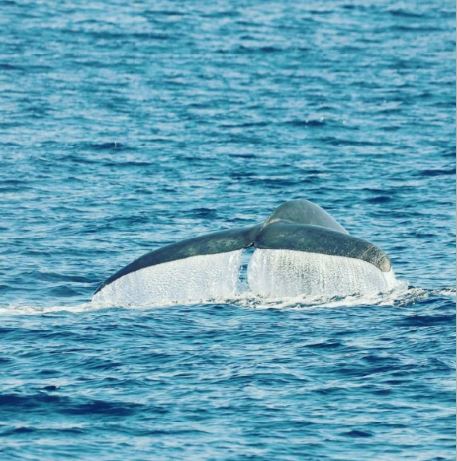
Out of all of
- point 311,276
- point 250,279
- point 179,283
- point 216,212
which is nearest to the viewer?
point 179,283

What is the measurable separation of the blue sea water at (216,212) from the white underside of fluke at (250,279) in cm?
25

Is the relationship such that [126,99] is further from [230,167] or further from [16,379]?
[16,379]

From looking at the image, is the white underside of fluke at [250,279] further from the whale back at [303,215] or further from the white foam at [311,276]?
the whale back at [303,215]

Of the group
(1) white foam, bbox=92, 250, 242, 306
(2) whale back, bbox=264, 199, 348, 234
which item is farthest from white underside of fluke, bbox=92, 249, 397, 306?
(2) whale back, bbox=264, 199, 348, 234

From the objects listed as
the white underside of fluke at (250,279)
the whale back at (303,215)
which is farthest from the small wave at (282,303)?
the whale back at (303,215)

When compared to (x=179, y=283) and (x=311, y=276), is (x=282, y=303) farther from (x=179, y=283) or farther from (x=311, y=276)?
(x=179, y=283)

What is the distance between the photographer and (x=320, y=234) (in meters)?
21.6

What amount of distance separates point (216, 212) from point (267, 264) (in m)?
9.88

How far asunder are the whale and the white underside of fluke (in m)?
0.01

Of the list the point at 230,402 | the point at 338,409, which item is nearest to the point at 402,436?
the point at 338,409

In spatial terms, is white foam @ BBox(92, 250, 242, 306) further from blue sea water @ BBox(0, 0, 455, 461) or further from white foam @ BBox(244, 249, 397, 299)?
white foam @ BBox(244, 249, 397, 299)

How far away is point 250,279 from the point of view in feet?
76.1

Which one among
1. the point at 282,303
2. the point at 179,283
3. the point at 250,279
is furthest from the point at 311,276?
the point at 179,283

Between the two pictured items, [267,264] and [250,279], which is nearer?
[267,264]
